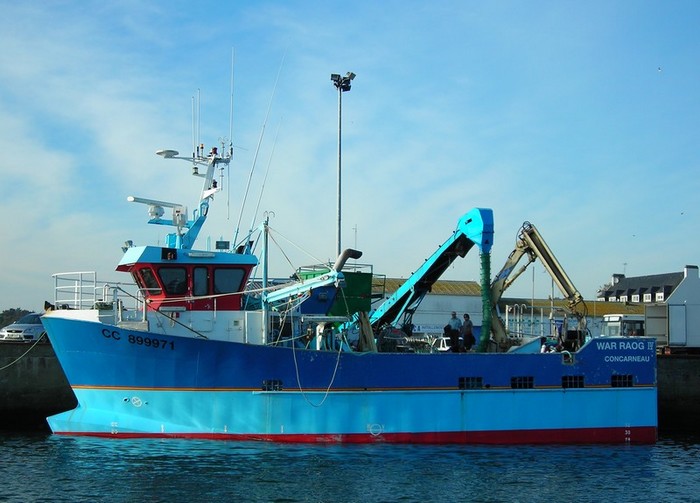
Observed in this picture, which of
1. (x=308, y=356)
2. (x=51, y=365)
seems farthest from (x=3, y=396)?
(x=308, y=356)

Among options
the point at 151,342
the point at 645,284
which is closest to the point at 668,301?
the point at 645,284

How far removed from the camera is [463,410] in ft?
61.2

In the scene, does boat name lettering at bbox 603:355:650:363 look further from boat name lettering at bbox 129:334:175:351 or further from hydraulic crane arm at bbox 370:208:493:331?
boat name lettering at bbox 129:334:175:351

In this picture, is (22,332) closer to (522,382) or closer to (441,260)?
(441,260)

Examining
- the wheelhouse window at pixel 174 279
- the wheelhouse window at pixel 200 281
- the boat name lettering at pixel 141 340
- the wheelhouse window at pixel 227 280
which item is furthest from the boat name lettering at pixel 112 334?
the wheelhouse window at pixel 227 280

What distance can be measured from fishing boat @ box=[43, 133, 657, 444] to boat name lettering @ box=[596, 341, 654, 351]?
0.09 feet

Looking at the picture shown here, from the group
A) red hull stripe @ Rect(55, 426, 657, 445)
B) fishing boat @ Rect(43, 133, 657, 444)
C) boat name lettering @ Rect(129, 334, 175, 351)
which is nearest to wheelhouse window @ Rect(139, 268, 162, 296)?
fishing boat @ Rect(43, 133, 657, 444)

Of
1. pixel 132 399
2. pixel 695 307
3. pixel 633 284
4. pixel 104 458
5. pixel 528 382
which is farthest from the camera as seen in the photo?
pixel 633 284

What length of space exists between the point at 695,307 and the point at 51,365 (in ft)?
89.0

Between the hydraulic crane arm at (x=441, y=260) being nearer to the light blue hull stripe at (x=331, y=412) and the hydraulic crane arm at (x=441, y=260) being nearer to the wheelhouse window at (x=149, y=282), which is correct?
the light blue hull stripe at (x=331, y=412)

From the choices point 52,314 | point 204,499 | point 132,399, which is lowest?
point 204,499

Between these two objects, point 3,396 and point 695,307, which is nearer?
point 3,396

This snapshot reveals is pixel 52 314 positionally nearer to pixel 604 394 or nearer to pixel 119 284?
pixel 119 284

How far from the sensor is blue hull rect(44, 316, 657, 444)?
1738cm
